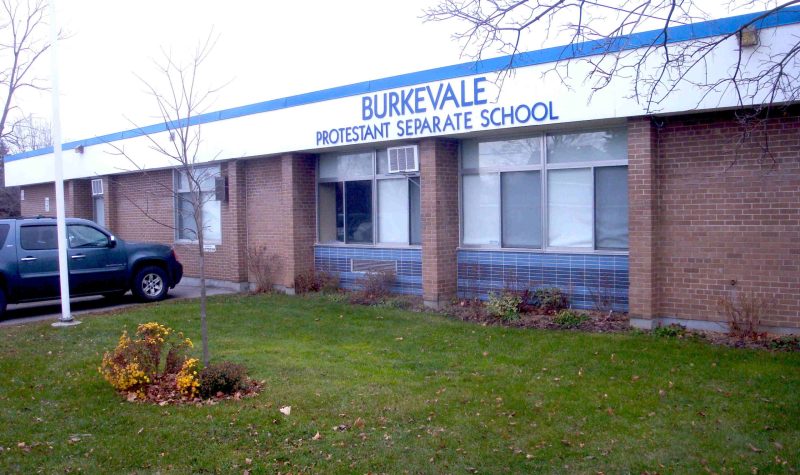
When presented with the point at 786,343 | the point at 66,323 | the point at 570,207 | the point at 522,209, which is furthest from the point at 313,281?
the point at 786,343

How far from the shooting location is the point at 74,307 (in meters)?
15.0

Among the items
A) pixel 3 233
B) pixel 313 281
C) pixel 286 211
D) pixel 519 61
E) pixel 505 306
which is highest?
pixel 519 61

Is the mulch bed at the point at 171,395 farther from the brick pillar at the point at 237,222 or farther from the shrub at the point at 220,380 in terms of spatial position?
the brick pillar at the point at 237,222

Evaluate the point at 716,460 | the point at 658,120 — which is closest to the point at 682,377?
the point at 716,460

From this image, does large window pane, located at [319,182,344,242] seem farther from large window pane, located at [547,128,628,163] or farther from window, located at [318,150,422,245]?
large window pane, located at [547,128,628,163]

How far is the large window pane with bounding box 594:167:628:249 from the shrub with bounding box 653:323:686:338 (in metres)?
1.59

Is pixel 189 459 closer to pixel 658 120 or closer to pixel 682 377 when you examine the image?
pixel 682 377

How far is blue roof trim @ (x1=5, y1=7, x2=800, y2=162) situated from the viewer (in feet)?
29.8

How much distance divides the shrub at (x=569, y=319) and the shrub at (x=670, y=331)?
1.09m

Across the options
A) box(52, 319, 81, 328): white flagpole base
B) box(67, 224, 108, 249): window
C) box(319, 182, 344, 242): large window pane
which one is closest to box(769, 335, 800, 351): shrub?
box(319, 182, 344, 242): large window pane

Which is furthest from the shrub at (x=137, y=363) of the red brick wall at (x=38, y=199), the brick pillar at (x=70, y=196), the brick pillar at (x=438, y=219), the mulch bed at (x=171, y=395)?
the red brick wall at (x=38, y=199)

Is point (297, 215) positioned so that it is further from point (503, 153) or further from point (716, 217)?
point (716, 217)

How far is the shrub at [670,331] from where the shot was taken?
392 inches

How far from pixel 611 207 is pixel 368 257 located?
17.6 feet
